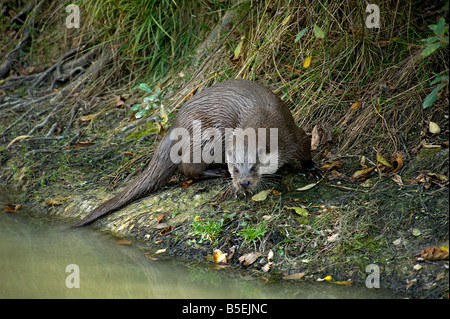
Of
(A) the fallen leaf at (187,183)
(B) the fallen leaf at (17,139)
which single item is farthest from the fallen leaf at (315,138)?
(B) the fallen leaf at (17,139)

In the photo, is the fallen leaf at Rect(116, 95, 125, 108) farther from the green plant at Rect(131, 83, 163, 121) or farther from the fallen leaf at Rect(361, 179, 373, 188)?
the fallen leaf at Rect(361, 179, 373, 188)

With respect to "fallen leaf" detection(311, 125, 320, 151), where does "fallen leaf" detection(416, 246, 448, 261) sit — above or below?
below

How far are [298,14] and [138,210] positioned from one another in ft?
6.43

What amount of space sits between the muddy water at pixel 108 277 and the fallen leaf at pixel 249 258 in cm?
10

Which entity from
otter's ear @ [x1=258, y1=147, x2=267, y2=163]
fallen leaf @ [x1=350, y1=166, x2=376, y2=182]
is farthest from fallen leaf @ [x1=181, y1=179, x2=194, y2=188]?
fallen leaf @ [x1=350, y1=166, x2=376, y2=182]

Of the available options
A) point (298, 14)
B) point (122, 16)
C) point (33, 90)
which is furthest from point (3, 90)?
point (298, 14)

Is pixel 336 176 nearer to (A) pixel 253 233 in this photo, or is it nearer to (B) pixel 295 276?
(A) pixel 253 233

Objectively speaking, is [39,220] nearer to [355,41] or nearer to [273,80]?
[273,80]

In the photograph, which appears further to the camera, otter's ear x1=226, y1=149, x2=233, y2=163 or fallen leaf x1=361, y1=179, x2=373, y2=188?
otter's ear x1=226, y1=149, x2=233, y2=163

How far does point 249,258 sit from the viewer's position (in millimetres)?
3000

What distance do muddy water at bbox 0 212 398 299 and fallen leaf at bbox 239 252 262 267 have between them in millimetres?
97

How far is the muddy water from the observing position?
2.68 m

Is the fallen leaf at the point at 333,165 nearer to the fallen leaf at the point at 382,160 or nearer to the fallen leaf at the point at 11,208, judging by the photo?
the fallen leaf at the point at 382,160

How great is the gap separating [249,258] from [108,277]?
30.1 inches
